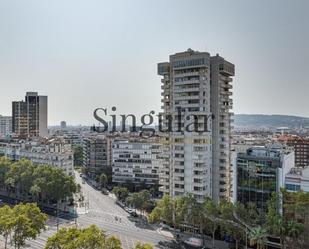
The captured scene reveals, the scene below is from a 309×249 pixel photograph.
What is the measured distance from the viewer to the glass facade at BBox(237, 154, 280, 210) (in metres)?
58.2

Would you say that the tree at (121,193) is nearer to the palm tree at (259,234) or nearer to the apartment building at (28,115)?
the palm tree at (259,234)

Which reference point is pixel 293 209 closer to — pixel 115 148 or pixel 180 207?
pixel 180 207

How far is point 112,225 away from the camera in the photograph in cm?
7244

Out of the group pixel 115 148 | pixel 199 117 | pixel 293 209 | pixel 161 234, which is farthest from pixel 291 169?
pixel 115 148

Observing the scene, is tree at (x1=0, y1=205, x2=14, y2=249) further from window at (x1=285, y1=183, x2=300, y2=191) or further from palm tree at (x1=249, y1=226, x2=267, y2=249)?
window at (x1=285, y1=183, x2=300, y2=191)

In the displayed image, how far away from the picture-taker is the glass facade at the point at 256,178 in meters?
58.2

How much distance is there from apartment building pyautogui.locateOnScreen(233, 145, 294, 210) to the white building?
871 millimetres

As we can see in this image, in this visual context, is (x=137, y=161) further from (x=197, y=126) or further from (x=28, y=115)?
(x=28, y=115)

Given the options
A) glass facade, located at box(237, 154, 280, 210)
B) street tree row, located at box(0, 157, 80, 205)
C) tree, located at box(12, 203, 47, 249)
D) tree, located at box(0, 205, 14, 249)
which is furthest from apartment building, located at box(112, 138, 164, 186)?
tree, located at box(0, 205, 14, 249)

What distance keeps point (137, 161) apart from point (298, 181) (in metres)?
57.7

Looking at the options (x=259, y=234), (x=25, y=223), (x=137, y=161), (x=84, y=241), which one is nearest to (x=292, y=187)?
(x=259, y=234)

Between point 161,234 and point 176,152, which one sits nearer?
point 161,234

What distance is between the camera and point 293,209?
53.0 m

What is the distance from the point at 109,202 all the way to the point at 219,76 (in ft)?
147
